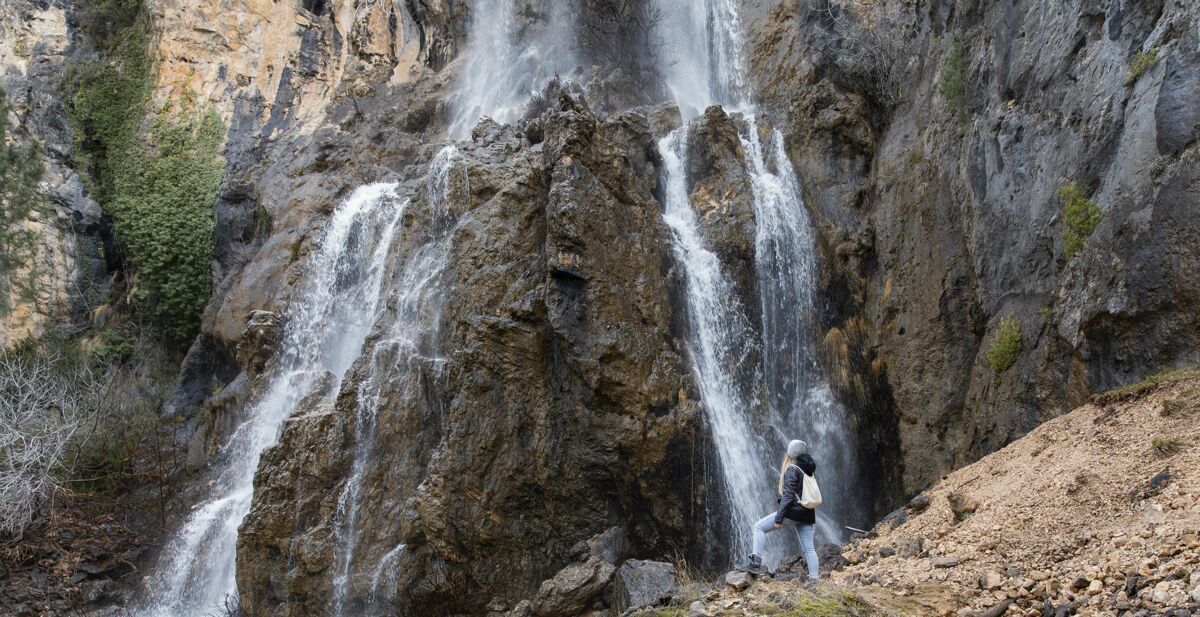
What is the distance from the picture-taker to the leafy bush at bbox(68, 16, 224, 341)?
2095 centimetres

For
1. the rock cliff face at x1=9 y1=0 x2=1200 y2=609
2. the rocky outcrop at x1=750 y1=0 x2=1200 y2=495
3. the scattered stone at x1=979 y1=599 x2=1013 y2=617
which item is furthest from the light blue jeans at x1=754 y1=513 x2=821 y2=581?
the rocky outcrop at x1=750 y1=0 x2=1200 y2=495

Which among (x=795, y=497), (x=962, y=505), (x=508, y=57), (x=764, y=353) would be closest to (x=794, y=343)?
(x=764, y=353)

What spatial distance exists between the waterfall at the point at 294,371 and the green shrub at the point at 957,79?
10565 millimetres

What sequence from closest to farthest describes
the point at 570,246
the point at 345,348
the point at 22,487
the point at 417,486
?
the point at 417,486
the point at 570,246
the point at 22,487
the point at 345,348

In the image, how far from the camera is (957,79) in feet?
42.7

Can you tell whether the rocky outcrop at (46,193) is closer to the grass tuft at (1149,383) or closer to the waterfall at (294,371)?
the waterfall at (294,371)

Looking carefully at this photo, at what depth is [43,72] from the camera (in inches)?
894

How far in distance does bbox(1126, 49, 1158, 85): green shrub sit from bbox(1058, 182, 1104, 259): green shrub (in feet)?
4.46

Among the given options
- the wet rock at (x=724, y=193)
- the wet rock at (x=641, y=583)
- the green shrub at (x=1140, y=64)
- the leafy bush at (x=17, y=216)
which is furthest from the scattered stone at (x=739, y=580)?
the leafy bush at (x=17, y=216)

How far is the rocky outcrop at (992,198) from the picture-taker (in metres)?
8.09

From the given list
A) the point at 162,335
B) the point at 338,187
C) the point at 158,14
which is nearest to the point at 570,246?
the point at 338,187

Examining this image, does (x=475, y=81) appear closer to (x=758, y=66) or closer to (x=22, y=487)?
(x=758, y=66)

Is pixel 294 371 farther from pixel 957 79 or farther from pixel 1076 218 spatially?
pixel 1076 218

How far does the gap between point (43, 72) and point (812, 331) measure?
23512 millimetres
